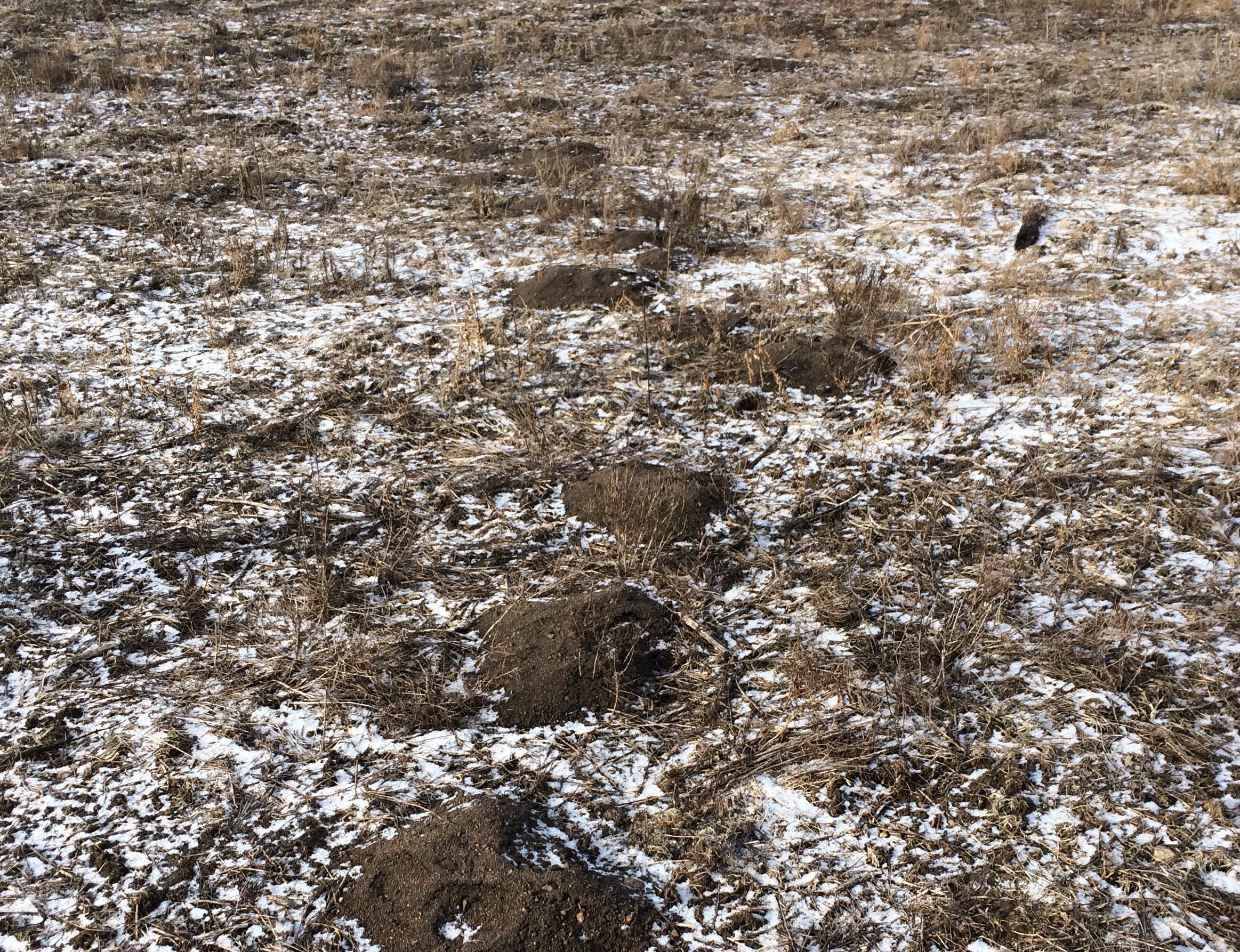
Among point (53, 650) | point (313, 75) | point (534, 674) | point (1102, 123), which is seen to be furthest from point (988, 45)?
point (53, 650)

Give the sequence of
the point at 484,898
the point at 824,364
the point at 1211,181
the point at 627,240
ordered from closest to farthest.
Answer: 1. the point at 484,898
2. the point at 824,364
3. the point at 627,240
4. the point at 1211,181

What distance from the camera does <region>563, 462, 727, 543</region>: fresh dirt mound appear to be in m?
4.08

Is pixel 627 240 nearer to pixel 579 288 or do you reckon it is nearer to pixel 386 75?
pixel 579 288

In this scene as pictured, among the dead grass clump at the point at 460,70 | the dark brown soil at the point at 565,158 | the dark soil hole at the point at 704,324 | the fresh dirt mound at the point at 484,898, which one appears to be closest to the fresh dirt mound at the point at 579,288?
the dark soil hole at the point at 704,324

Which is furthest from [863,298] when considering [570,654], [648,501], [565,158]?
[565,158]

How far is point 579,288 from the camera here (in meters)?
6.19

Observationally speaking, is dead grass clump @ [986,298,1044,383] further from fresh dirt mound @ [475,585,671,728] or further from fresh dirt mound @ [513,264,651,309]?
fresh dirt mound @ [475,585,671,728]

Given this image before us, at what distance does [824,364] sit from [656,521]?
173cm

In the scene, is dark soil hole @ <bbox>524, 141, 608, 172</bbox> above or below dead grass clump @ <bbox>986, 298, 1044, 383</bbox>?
above

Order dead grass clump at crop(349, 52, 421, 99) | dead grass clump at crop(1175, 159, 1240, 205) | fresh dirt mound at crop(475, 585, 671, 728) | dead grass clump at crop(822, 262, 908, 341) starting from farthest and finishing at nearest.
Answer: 1. dead grass clump at crop(349, 52, 421, 99)
2. dead grass clump at crop(1175, 159, 1240, 205)
3. dead grass clump at crop(822, 262, 908, 341)
4. fresh dirt mound at crop(475, 585, 671, 728)

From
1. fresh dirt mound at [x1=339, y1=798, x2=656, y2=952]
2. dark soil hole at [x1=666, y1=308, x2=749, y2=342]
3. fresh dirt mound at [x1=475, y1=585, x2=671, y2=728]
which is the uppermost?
dark soil hole at [x1=666, y1=308, x2=749, y2=342]

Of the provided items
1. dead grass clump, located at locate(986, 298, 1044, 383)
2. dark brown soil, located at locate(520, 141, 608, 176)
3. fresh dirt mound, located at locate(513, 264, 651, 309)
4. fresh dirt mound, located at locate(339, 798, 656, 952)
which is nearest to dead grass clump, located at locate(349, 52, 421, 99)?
dark brown soil, located at locate(520, 141, 608, 176)

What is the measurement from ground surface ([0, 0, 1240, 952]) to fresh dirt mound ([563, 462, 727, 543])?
0.03m

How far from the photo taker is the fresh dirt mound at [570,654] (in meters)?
3.31
